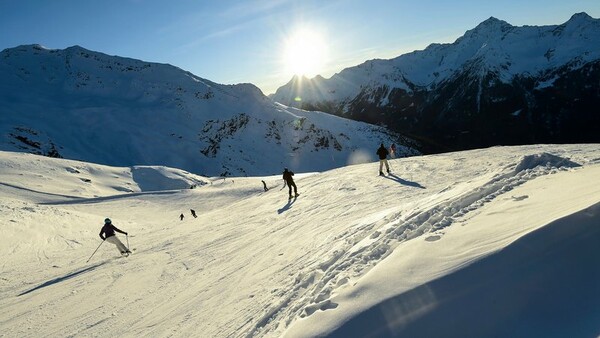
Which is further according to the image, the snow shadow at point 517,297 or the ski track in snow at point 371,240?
the ski track in snow at point 371,240

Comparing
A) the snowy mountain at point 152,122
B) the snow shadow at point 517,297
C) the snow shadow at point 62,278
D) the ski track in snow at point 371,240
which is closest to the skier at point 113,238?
the snow shadow at point 62,278

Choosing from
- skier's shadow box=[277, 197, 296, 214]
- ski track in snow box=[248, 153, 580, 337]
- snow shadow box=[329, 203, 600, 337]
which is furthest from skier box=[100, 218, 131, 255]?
snow shadow box=[329, 203, 600, 337]

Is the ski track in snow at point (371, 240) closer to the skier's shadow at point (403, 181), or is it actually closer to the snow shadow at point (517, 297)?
the snow shadow at point (517, 297)

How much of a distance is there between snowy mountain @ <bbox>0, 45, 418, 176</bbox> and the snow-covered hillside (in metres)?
68.7

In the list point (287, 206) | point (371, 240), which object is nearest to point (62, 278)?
point (287, 206)

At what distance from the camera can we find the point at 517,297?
3.72 metres

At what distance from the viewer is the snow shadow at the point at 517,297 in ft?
11.4

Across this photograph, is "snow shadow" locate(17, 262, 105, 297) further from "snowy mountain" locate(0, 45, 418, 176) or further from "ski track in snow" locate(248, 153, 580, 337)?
"snowy mountain" locate(0, 45, 418, 176)

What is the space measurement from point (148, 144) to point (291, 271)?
277 feet

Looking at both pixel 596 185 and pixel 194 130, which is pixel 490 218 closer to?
pixel 596 185

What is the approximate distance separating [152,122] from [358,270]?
315 ft

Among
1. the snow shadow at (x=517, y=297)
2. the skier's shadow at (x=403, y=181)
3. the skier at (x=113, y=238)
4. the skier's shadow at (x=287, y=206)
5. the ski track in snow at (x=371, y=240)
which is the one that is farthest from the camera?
the skier's shadow at (x=287, y=206)

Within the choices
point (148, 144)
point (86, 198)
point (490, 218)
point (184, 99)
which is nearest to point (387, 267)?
point (490, 218)

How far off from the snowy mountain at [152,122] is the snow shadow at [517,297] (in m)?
79.0
